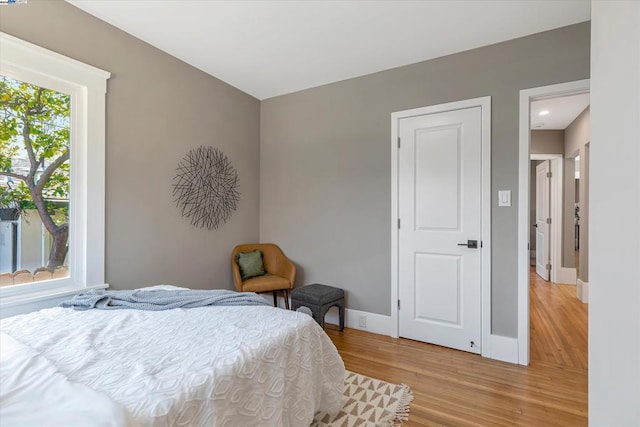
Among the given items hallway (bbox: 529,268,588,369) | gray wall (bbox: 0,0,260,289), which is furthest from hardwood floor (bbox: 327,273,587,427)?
gray wall (bbox: 0,0,260,289)

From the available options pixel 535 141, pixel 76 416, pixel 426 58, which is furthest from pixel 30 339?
pixel 535 141

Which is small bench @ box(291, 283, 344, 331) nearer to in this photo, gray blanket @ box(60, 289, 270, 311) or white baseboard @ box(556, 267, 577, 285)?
gray blanket @ box(60, 289, 270, 311)

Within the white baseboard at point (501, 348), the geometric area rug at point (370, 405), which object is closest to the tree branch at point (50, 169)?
the geometric area rug at point (370, 405)

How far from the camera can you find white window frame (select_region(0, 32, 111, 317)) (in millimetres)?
2037

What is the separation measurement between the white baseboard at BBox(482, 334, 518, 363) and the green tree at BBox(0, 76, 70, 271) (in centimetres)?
328

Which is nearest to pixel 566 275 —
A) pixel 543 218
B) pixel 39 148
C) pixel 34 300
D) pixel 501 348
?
pixel 543 218

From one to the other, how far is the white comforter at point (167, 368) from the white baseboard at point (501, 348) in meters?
1.52

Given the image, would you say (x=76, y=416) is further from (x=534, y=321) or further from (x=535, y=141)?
(x=535, y=141)

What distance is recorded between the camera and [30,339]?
1315 millimetres

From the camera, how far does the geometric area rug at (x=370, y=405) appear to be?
5.68ft

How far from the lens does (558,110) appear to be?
4105 mm

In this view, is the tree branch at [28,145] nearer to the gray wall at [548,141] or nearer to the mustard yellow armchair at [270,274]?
the mustard yellow armchair at [270,274]

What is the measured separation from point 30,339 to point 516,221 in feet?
10.1

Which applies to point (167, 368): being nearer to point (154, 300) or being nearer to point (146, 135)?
point (154, 300)
